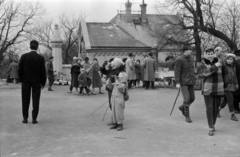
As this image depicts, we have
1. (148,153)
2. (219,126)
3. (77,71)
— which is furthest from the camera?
(77,71)

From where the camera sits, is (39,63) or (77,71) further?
(77,71)

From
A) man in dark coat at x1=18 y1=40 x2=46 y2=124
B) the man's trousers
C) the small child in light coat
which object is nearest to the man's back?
man in dark coat at x1=18 y1=40 x2=46 y2=124

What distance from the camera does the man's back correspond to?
7148 mm

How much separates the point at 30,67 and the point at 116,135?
8.95 feet

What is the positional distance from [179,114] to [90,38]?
21.5 meters

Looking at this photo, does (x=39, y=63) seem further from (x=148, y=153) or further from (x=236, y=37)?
(x=236, y=37)

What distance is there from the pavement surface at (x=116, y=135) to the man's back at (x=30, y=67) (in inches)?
43.5

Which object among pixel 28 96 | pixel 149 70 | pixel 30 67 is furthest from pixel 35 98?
pixel 149 70

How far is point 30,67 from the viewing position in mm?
7168

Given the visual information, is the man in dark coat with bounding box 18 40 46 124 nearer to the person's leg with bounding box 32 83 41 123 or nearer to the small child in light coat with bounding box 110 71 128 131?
the person's leg with bounding box 32 83 41 123

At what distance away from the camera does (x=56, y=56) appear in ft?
70.2

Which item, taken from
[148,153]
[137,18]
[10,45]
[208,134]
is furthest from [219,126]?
[137,18]

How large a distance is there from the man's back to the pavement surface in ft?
3.62

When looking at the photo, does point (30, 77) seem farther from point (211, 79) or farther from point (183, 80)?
point (211, 79)
